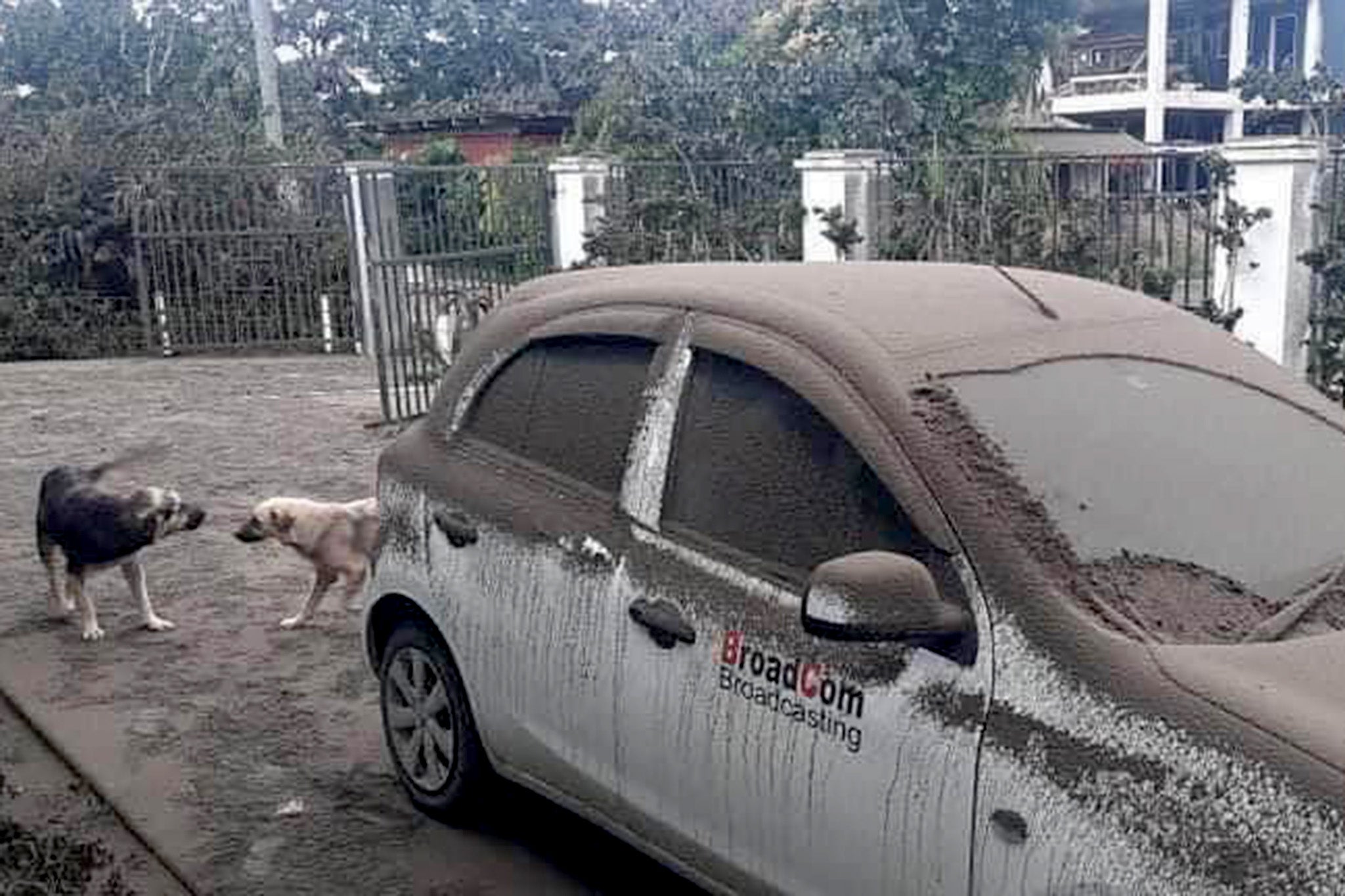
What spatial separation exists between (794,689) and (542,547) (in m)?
0.98

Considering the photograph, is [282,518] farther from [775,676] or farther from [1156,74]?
[1156,74]

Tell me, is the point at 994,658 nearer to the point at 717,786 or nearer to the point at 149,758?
the point at 717,786

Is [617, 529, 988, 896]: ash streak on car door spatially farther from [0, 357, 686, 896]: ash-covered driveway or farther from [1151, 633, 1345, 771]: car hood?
[0, 357, 686, 896]: ash-covered driveway

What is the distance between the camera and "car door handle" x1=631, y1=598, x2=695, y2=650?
320 cm

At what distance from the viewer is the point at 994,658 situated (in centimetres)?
258

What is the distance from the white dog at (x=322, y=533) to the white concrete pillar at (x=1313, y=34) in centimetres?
3219

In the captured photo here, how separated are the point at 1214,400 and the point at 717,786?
4.75 ft

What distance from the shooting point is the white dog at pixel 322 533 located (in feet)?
20.1

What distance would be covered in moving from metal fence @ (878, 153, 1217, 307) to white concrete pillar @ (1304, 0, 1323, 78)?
26.0m

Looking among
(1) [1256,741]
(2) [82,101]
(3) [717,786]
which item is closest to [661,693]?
(3) [717,786]

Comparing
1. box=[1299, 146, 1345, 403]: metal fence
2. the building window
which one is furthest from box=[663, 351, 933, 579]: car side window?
the building window

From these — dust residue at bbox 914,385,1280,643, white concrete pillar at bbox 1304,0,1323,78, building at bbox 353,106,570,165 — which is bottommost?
dust residue at bbox 914,385,1280,643

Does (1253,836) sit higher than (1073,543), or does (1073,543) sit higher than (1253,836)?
(1073,543)

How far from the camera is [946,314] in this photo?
10.6ft
